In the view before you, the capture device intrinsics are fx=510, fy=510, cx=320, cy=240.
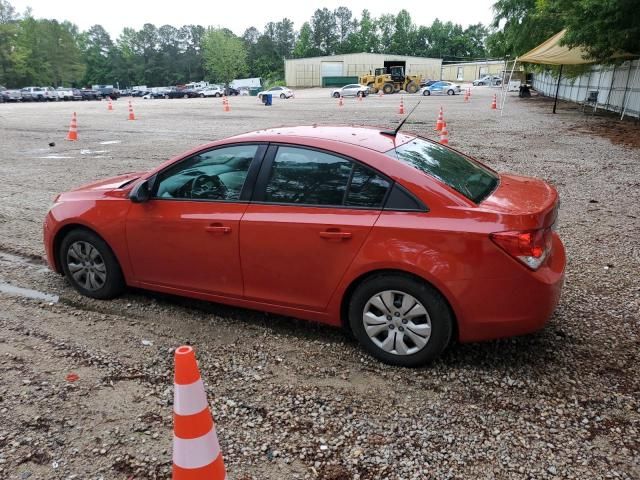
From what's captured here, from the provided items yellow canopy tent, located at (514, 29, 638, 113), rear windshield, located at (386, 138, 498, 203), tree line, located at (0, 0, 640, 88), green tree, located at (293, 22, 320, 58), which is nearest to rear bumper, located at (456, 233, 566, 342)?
rear windshield, located at (386, 138, 498, 203)

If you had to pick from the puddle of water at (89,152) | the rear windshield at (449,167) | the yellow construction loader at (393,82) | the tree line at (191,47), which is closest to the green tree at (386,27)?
the tree line at (191,47)

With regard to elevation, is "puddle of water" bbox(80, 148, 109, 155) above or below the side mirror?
below

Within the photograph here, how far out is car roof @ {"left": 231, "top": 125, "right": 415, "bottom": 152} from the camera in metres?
3.73

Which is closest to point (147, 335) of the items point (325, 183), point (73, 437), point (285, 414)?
point (73, 437)

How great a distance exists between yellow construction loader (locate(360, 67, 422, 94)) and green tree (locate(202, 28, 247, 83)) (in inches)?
2527

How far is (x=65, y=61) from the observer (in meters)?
103

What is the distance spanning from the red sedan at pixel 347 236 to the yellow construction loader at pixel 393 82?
52475 millimetres

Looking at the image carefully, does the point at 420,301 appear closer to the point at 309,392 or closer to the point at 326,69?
the point at 309,392

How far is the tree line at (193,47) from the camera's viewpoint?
323 feet

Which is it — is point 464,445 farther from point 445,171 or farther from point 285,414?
point 445,171

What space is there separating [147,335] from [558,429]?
2.92 metres

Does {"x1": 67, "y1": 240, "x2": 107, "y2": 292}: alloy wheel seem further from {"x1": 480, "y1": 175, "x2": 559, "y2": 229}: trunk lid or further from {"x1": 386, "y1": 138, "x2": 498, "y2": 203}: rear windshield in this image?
{"x1": 480, "y1": 175, "x2": 559, "y2": 229}: trunk lid

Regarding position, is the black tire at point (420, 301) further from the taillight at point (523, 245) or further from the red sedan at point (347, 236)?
the taillight at point (523, 245)

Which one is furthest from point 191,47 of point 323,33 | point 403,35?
point 403,35
